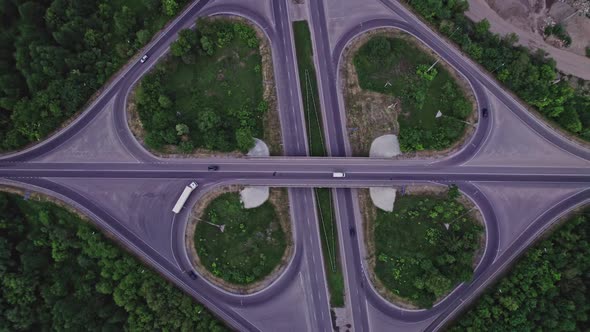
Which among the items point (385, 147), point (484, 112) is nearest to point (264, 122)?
point (385, 147)

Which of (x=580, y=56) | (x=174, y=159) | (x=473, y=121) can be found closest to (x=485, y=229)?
(x=473, y=121)

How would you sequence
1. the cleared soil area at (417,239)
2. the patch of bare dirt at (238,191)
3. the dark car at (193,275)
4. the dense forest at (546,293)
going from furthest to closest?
the dark car at (193,275) < the patch of bare dirt at (238,191) < the cleared soil area at (417,239) < the dense forest at (546,293)

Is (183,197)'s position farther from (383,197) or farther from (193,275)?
(383,197)

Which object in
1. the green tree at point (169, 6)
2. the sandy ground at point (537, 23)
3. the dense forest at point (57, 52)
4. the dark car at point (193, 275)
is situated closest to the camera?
the dense forest at point (57, 52)

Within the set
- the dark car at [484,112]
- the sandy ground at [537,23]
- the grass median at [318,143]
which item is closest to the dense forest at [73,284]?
the grass median at [318,143]

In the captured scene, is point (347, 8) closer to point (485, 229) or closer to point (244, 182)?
point (244, 182)

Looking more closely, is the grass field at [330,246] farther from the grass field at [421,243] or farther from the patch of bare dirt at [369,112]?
the patch of bare dirt at [369,112]
